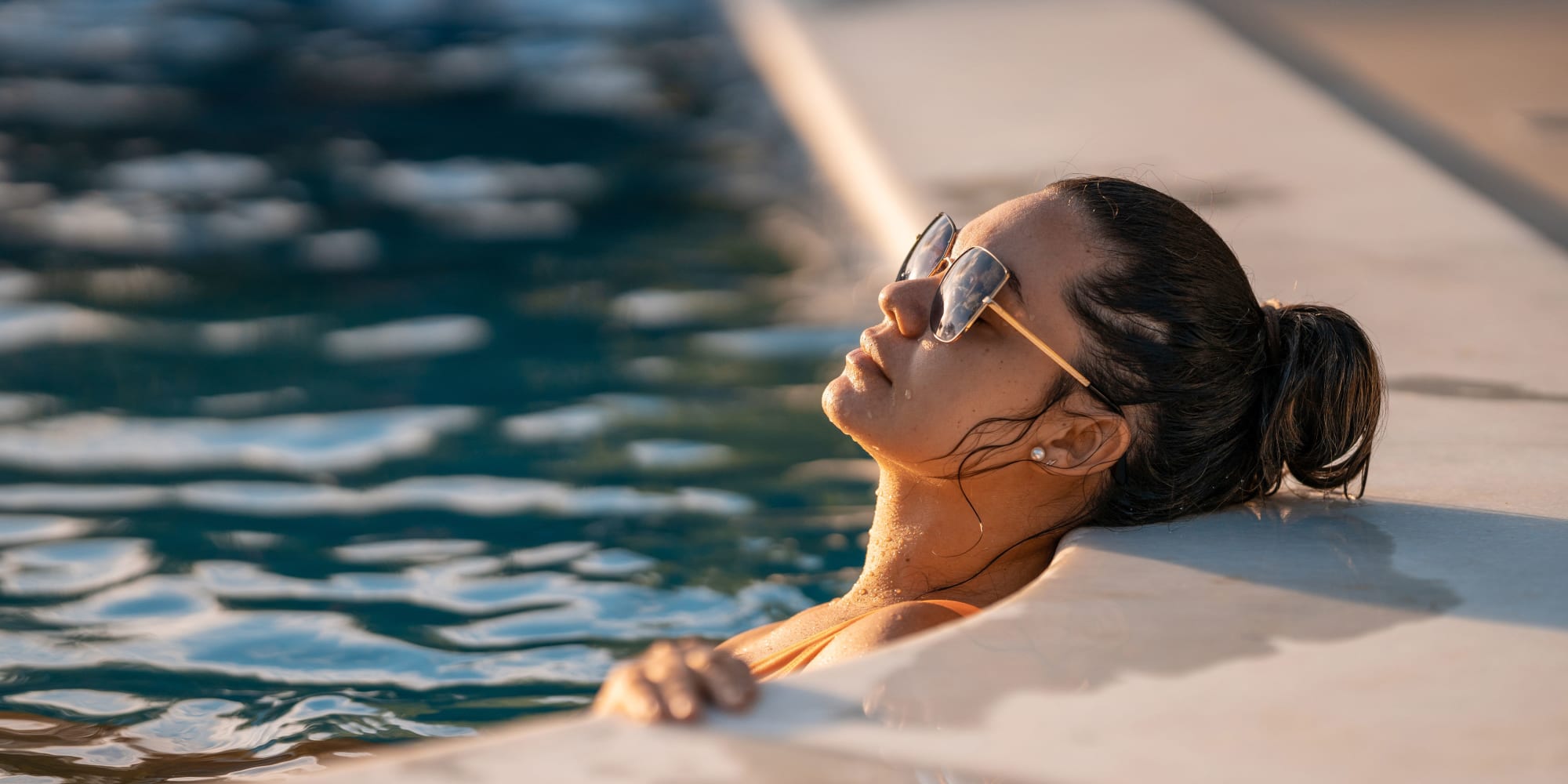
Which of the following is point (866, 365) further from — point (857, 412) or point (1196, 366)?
point (1196, 366)

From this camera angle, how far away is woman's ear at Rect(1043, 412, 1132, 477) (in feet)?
8.50

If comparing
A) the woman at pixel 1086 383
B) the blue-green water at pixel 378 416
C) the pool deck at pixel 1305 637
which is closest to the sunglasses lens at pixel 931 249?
the woman at pixel 1086 383

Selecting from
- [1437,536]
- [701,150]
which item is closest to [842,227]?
[701,150]

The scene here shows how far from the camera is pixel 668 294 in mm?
5977

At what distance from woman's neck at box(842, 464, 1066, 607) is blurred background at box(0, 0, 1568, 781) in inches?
35.3

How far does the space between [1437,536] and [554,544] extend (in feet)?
6.91

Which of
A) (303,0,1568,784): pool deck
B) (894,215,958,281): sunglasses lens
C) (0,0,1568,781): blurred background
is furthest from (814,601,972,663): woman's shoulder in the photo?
(0,0,1568,781): blurred background

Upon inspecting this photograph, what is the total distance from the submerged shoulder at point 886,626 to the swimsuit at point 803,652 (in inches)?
0.6

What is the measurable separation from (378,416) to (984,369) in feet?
8.82

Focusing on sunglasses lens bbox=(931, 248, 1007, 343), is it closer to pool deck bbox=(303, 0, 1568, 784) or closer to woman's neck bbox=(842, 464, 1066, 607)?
woman's neck bbox=(842, 464, 1066, 607)

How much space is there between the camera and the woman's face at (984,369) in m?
2.58

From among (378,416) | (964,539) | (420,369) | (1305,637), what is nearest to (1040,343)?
(964,539)

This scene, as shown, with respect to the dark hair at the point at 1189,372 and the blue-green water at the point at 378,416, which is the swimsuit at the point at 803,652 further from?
the blue-green water at the point at 378,416

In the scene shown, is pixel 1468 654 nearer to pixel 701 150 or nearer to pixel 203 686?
pixel 203 686
